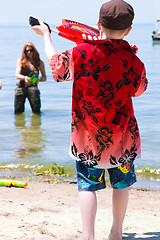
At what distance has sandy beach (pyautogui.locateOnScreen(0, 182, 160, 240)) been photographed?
3.98 metres

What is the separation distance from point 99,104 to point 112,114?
0.12 m

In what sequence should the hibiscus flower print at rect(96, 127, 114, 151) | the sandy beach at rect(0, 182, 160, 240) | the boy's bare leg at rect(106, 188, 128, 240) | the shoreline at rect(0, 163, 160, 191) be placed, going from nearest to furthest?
the hibiscus flower print at rect(96, 127, 114, 151) → the boy's bare leg at rect(106, 188, 128, 240) → the sandy beach at rect(0, 182, 160, 240) → the shoreline at rect(0, 163, 160, 191)

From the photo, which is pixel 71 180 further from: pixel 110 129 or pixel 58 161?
pixel 110 129

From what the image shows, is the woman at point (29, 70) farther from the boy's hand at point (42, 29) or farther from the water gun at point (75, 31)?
the boy's hand at point (42, 29)

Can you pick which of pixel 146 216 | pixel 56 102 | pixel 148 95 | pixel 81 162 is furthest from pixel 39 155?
pixel 148 95

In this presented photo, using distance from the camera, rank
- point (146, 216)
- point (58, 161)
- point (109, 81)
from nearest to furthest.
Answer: point (109, 81)
point (146, 216)
point (58, 161)

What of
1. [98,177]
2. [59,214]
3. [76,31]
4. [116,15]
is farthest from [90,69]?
[59,214]

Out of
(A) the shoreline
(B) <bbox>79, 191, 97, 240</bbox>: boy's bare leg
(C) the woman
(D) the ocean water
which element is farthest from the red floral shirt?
→ (C) the woman

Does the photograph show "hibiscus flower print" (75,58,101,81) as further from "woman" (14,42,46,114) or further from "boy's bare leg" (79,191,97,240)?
"woman" (14,42,46,114)

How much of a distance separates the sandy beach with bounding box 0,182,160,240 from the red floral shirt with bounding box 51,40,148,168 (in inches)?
34.2

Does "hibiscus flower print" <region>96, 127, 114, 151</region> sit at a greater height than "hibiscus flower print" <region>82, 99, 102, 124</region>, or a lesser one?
lesser

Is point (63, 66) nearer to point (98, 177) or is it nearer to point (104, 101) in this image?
point (104, 101)

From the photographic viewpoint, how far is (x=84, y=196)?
11.3 ft

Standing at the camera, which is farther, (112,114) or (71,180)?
(71,180)
